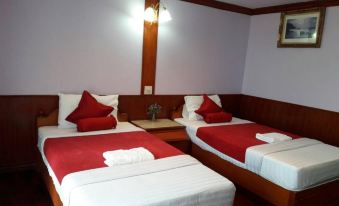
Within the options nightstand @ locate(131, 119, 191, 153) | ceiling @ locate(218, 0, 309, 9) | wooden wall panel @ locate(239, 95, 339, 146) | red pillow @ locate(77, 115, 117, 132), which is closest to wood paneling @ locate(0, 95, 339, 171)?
wooden wall panel @ locate(239, 95, 339, 146)

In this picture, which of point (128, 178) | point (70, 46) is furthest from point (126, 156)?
point (70, 46)

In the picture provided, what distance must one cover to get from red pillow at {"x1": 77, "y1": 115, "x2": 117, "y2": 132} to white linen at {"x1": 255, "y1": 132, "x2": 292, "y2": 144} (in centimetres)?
168

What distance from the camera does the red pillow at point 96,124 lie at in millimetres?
2812

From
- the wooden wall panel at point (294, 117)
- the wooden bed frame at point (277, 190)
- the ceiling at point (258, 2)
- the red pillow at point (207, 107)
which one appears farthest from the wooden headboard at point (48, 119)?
the wooden wall panel at point (294, 117)

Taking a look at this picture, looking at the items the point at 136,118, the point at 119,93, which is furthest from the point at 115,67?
the point at 136,118

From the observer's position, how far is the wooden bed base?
238 cm

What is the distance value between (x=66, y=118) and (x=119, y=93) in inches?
30.3

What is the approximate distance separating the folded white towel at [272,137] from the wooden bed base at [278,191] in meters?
0.48

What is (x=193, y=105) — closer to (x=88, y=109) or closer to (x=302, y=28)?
(x=88, y=109)

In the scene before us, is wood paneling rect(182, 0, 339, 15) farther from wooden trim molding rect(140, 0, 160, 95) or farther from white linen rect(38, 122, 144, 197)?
white linen rect(38, 122, 144, 197)

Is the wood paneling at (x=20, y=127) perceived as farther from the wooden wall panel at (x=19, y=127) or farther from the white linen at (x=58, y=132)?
the white linen at (x=58, y=132)

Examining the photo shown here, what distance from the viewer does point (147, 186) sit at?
69.6 inches

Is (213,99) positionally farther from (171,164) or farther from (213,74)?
(171,164)

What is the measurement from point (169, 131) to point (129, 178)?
1590 millimetres
